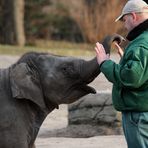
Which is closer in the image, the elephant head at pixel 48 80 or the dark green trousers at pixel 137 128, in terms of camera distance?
the dark green trousers at pixel 137 128

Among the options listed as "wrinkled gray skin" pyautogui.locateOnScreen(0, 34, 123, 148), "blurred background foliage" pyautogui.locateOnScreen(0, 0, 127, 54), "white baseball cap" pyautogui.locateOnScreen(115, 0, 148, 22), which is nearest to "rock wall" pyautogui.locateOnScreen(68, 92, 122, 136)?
"wrinkled gray skin" pyautogui.locateOnScreen(0, 34, 123, 148)

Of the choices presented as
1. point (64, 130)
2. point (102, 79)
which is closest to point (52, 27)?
point (102, 79)

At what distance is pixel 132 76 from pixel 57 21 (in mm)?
32370

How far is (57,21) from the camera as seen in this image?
38594 mm

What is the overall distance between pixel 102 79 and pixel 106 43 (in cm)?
875

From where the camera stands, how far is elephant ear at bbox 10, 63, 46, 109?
24.2 feet

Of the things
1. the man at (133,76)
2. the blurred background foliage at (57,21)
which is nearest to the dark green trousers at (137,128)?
the man at (133,76)

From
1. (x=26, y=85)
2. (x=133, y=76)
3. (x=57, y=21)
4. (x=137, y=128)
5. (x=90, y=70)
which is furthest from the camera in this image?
(x=57, y=21)

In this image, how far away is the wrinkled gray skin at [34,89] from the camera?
7.29 meters

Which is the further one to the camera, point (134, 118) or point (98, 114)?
point (98, 114)

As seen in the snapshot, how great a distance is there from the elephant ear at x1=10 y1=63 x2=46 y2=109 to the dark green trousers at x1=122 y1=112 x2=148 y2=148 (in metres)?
1.12

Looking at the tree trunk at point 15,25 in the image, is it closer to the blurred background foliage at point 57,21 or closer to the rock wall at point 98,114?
the blurred background foliage at point 57,21

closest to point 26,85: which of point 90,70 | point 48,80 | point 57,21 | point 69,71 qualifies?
point 48,80

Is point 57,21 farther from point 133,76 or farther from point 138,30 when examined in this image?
point 133,76
